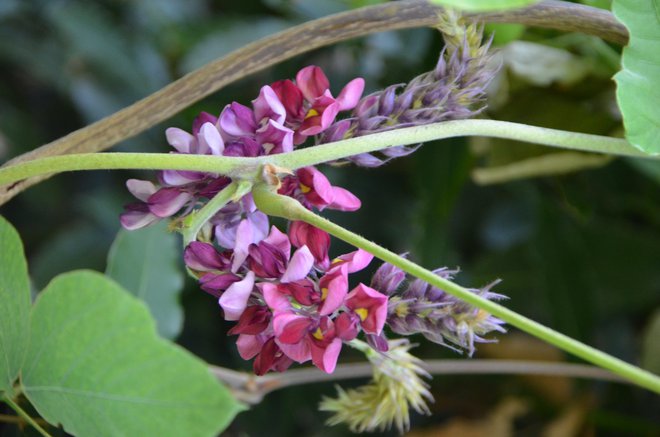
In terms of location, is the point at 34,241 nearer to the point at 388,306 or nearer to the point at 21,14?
the point at 21,14

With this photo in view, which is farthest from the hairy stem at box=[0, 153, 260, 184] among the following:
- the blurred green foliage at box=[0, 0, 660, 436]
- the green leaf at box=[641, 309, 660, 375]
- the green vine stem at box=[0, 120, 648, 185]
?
the green leaf at box=[641, 309, 660, 375]

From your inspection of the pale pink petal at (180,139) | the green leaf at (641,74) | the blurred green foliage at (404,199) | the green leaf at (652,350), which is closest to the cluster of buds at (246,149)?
the pale pink petal at (180,139)

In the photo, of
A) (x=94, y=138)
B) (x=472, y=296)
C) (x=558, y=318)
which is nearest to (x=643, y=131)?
(x=472, y=296)

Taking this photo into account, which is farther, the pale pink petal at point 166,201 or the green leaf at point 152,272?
the green leaf at point 152,272

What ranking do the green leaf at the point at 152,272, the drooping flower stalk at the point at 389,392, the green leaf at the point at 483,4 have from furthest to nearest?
the green leaf at the point at 152,272, the drooping flower stalk at the point at 389,392, the green leaf at the point at 483,4

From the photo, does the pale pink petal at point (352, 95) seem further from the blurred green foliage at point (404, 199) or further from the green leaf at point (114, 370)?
the blurred green foliage at point (404, 199)
